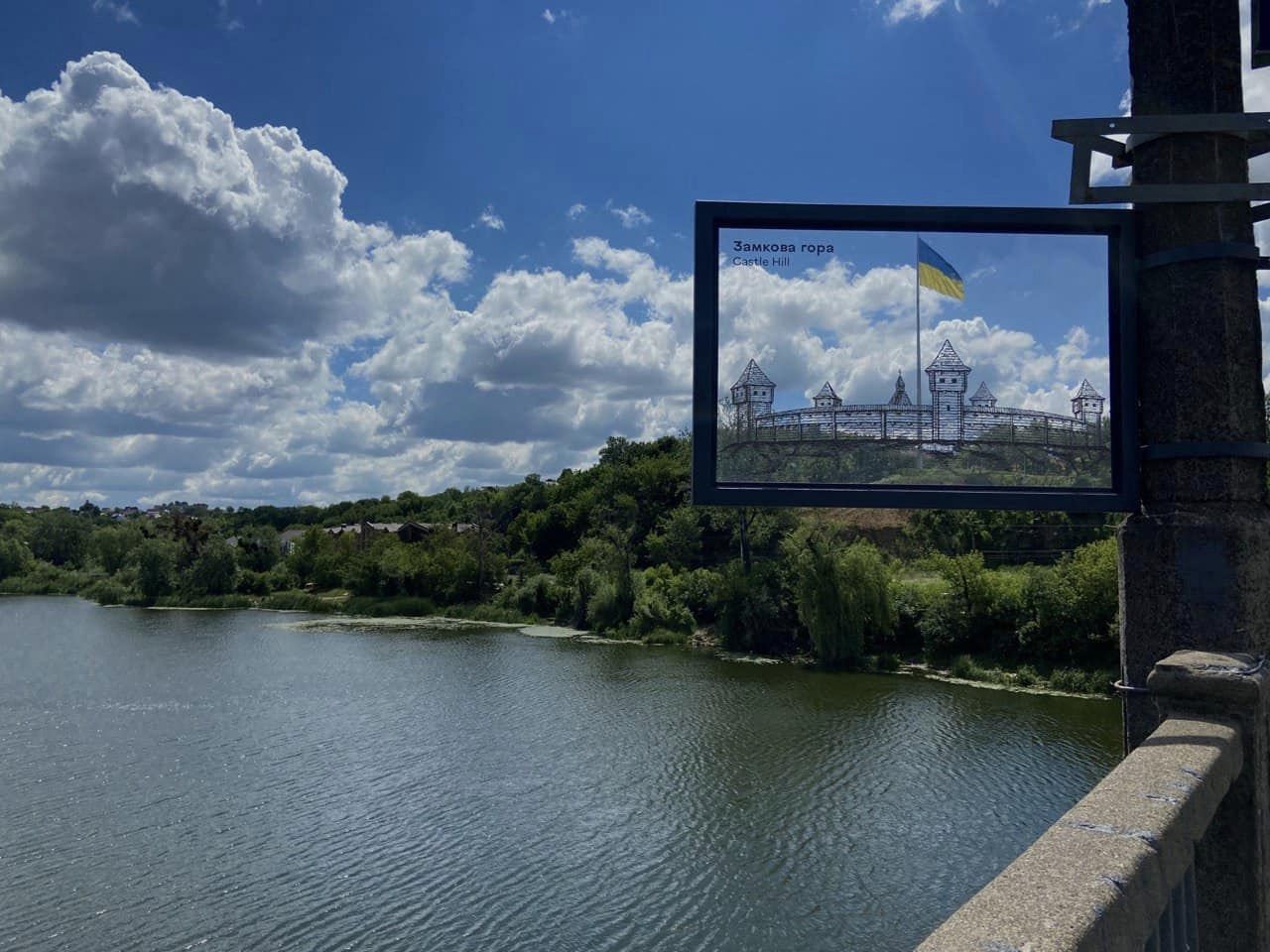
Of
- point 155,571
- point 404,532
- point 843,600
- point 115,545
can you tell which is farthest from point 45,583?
point 843,600

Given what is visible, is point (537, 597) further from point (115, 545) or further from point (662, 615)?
point (115, 545)

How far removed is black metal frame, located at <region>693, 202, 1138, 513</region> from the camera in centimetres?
317

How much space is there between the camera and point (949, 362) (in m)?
3.56

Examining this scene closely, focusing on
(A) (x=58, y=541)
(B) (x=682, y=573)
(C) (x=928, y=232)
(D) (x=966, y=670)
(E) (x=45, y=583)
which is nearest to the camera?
(C) (x=928, y=232)

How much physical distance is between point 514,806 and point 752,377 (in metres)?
11.0

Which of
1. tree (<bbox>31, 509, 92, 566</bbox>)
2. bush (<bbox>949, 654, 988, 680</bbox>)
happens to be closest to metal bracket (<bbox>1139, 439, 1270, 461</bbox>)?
bush (<bbox>949, 654, 988, 680</bbox>)

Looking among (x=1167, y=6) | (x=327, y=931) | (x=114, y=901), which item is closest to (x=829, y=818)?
(x=327, y=931)

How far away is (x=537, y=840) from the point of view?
11.5m

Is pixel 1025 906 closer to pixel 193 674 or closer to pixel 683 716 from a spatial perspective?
pixel 683 716

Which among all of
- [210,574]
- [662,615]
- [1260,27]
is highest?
[1260,27]

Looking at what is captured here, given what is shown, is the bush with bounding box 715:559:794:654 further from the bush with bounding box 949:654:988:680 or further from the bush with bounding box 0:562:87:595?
the bush with bounding box 0:562:87:595

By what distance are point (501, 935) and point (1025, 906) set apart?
9267 mm

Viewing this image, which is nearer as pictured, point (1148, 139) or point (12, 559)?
point (1148, 139)

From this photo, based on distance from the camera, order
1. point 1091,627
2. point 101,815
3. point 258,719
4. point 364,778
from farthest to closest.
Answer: point 1091,627 → point 258,719 → point 364,778 → point 101,815
